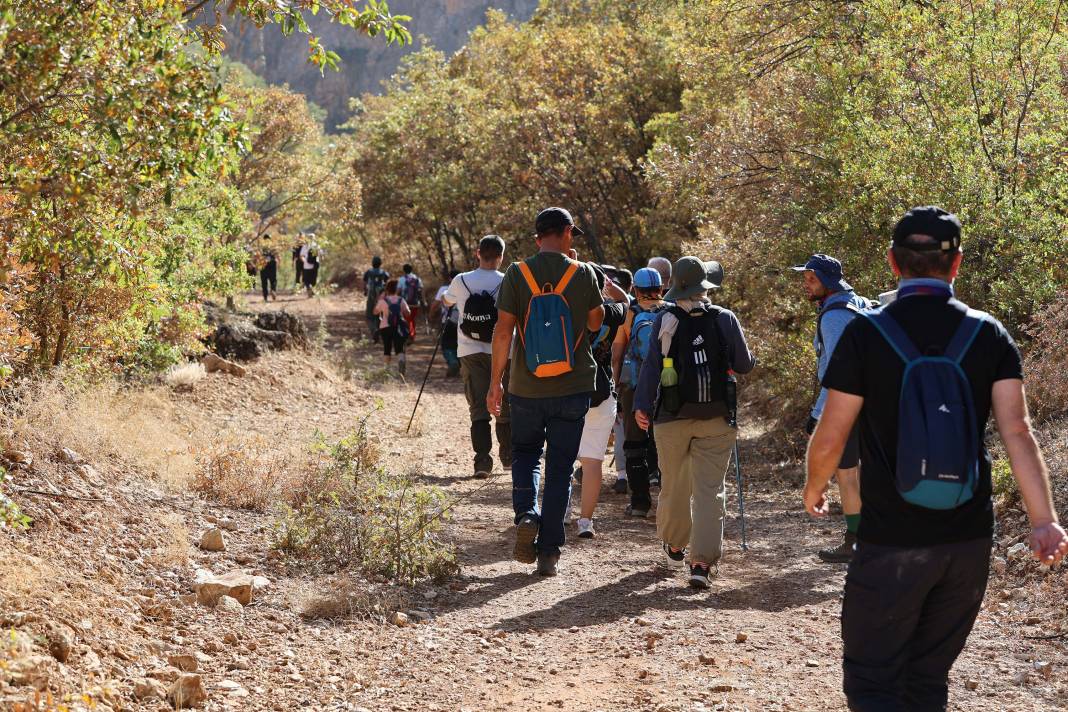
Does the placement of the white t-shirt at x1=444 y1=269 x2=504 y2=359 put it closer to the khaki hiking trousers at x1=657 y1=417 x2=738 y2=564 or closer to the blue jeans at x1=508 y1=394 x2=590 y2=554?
the blue jeans at x1=508 y1=394 x2=590 y2=554

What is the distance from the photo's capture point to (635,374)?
27.2 ft

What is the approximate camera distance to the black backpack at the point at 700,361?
6.28 metres

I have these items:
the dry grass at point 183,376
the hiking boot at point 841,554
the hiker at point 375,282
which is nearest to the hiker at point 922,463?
the hiking boot at point 841,554

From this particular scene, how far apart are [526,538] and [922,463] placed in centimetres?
351

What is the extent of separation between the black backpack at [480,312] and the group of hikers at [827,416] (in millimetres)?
14

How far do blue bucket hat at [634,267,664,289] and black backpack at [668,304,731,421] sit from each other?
59.1 inches

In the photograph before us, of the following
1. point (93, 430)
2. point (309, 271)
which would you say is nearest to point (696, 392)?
point (93, 430)

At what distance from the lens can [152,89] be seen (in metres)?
4.77

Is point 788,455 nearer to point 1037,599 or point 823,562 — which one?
point 823,562

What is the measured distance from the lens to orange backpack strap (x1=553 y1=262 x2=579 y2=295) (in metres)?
6.32

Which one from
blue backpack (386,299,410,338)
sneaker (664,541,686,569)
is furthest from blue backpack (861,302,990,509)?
blue backpack (386,299,410,338)

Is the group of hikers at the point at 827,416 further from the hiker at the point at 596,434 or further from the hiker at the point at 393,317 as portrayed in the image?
the hiker at the point at 393,317

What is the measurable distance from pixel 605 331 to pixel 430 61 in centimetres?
2552

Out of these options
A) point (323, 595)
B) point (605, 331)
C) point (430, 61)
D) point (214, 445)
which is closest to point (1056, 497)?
→ point (605, 331)
